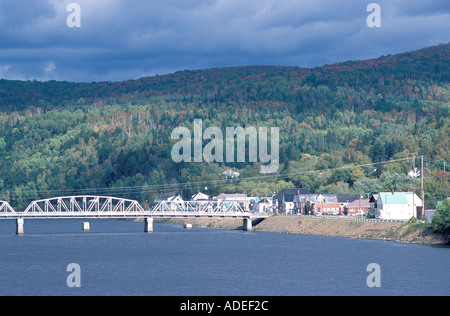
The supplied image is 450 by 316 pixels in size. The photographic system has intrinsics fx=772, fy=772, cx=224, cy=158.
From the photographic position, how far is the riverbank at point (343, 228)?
7988cm

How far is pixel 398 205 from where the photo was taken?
9919 centimetres

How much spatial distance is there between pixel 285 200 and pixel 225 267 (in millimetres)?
74423

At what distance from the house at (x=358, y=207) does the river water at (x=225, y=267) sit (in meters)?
26.8

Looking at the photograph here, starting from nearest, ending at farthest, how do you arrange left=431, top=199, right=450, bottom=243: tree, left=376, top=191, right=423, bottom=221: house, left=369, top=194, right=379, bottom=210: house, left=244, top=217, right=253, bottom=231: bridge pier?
left=431, top=199, right=450, bottom=243: tree, left=376, top=191, right=423, bottom=221: house, left=369, top=194, right=379, bottom=210: house, left=244, top=217, right=253, bottom=231: bridge pier

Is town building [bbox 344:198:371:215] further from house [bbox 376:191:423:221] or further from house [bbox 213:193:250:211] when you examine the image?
house [bbox 213:193:250:211]

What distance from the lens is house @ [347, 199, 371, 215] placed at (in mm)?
118600

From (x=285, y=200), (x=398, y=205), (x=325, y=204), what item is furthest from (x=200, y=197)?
(x=398, y=205)

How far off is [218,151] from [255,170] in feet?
72.9

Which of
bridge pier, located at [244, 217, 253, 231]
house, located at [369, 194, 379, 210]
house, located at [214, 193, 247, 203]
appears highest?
house, located at [369, 194, 379, 210]

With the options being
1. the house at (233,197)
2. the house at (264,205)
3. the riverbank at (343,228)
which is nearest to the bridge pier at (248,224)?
the riverbank at (343,228)

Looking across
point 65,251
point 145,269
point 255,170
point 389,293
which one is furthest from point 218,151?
point 389,293

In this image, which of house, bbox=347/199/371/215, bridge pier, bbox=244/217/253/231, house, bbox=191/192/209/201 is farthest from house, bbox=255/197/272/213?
house, bbox=347/199/371/215

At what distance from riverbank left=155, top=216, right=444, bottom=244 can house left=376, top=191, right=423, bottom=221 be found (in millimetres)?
5842
